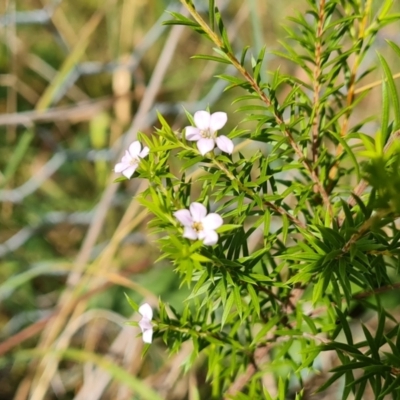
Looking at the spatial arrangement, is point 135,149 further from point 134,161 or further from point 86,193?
point 86,193

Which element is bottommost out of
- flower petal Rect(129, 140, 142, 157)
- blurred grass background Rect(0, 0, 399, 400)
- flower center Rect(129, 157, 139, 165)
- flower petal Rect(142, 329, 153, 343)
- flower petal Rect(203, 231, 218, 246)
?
blurred grass background Rect(0, 0, 399, 400)

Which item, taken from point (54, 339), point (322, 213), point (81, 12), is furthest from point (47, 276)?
point (322, 213)

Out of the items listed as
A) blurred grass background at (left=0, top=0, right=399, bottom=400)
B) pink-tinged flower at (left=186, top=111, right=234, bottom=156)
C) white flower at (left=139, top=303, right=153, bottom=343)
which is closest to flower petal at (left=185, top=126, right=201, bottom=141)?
pink-tinged flower at (left=186, top=111, right=234, bottom=156)

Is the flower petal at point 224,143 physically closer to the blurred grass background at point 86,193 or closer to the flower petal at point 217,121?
the flower petal at point 217,121

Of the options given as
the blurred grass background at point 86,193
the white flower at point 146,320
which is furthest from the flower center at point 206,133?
the blurred grass background at point 86,193

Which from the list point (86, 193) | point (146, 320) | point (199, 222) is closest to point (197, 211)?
point (199, 222)

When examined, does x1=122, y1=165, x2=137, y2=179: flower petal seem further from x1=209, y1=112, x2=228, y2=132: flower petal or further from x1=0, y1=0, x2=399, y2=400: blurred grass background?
x1=0, y1=0, x2=399, y2=400: blurred grass background
